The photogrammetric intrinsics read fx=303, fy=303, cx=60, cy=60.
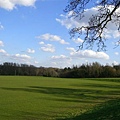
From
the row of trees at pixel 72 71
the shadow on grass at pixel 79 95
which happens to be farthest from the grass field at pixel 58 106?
the row of trees at pixel 72 71

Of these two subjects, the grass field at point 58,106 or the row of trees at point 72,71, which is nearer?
the grass field at point 58,106

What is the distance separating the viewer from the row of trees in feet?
466

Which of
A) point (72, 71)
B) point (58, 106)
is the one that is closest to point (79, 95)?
point (58, 106)

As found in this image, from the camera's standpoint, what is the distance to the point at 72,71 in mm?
150000

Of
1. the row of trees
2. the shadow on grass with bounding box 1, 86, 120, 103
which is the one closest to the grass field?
the shadow on grass with bounding box 1, 86, 120, 103

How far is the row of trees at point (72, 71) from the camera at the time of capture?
142125 millimetres

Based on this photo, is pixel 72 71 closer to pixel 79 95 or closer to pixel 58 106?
pixel 79 95

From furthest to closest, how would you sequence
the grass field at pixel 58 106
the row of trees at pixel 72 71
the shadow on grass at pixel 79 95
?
the row of trees at pixel 72 71, the shadow on grass at pixel 79 95, the grass field at pixel 58 106

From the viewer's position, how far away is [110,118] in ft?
45.1

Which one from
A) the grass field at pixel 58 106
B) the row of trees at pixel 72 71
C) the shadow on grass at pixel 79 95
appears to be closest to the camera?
the grass field at pixel 58 106

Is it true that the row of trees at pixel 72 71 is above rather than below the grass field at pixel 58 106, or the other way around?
above

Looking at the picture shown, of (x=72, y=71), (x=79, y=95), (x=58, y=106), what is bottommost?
(x=58, y=106)

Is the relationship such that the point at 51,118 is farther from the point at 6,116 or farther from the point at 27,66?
the point at 27,66

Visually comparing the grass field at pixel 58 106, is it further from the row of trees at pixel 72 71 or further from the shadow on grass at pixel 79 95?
the row of trees at pixel 72 71
